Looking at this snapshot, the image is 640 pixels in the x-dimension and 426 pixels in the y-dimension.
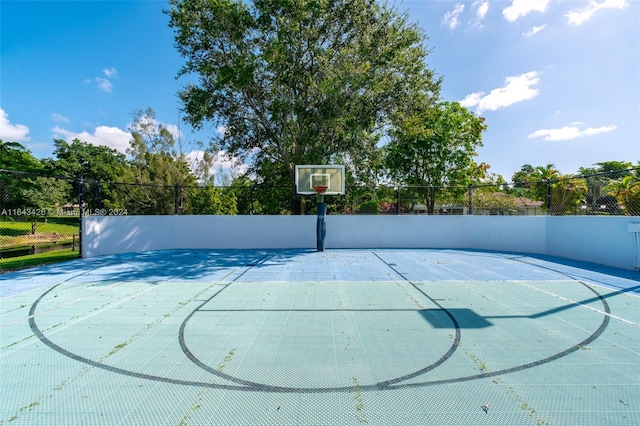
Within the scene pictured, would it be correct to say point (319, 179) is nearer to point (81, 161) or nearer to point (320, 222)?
point (320, 222)

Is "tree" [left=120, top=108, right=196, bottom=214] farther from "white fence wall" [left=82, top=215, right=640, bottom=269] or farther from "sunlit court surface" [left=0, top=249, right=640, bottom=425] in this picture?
"sunlit court surface" [left=0, top=249, right=640, bottom=425]

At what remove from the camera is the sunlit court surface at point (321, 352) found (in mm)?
2057

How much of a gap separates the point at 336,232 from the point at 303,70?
598 cm

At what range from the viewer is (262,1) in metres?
9.94

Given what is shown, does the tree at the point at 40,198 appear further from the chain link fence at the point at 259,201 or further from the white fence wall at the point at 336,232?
the white fence wall at the point at 336,232

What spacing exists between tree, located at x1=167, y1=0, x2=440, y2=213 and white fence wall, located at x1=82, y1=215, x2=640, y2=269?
1.67 meters

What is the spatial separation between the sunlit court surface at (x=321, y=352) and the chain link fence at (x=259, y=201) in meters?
3.82

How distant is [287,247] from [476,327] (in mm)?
8130

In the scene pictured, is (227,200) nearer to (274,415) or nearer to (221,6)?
(221,6)

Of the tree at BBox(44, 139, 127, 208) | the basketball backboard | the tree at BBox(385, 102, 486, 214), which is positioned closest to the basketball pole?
the basketball backboard

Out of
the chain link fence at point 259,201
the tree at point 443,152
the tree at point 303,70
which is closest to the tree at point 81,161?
the chain link fence at point 259,201

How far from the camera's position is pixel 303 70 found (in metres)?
10.9

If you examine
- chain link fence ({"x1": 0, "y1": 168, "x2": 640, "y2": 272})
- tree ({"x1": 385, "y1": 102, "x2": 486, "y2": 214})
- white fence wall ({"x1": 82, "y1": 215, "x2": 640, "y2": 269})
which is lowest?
white fence wall ({"x1": 82, "y1": 215, "x2": 640, "y2": 269})

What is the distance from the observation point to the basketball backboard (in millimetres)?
10125
